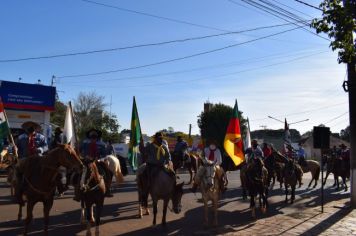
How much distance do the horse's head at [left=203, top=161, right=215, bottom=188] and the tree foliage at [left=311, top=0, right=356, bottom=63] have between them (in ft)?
14.1

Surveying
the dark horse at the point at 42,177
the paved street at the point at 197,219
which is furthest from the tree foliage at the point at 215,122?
the dark horse at the point at 42,177

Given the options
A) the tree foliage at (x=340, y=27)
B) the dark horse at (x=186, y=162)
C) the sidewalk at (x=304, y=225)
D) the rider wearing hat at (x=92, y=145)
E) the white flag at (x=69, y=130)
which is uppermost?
the tree foliage at (x=340, y=27)

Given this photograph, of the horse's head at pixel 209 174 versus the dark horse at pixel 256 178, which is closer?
the horse's head at pixel 209 174

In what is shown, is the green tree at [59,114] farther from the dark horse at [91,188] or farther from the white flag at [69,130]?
the dark horse at [91,188]

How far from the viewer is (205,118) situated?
6619 cm

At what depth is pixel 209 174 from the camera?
485 inches

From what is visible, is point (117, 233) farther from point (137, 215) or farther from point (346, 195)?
point (346, 195)

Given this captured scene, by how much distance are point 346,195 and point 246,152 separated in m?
7.15

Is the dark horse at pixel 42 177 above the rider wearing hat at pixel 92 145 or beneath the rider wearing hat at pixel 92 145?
beneath

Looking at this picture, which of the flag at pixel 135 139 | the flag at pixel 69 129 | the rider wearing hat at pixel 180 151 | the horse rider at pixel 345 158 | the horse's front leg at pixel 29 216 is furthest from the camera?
the horse rider at pixel 345 158

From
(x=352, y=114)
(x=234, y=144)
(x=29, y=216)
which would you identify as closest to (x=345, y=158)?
(x=352, y=114)

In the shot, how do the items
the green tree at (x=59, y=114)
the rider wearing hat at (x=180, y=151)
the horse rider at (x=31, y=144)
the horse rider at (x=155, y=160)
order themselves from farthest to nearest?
the green tree at (x=59, y=114), the rider wearing hat at (x=180, y=151), the horse rider at (x=155, y=160), the horse rider at (x=31, y=144)

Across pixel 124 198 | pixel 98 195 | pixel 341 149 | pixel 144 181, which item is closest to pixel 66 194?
pixel 124 198

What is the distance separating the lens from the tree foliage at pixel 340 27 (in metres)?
10.5
